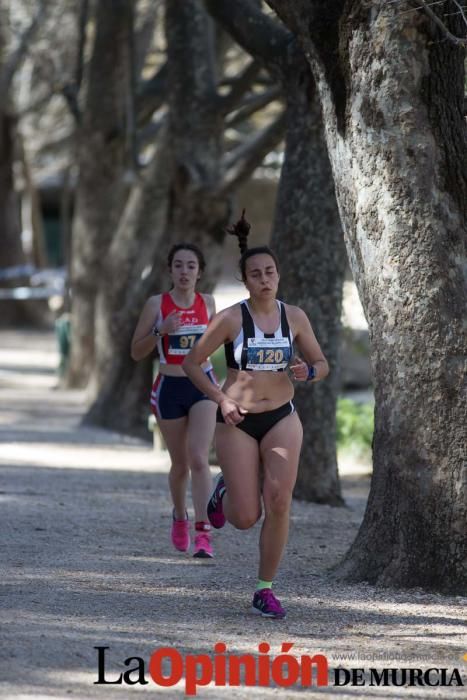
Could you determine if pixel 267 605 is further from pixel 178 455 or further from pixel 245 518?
pixel 178 455

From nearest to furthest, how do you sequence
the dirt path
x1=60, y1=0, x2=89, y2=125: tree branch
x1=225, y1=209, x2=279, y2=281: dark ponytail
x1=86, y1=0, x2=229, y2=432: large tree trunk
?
the dirt path → x1=225, y1=209, x2=279, y2=281: dark ponytail → x1=86, y1=0, x2=229, y2=432: large tree trunk → x1=60, y1=0, x2=89, y2=125: tree branch

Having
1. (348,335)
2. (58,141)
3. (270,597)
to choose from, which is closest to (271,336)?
(270,597)

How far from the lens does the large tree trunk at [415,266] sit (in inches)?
283

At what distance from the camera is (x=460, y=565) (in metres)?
7.18

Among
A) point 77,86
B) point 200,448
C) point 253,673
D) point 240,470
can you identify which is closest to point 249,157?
point 200,448

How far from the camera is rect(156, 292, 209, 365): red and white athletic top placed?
28.7 ft

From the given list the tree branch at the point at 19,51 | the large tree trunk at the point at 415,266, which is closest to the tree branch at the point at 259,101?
the large tree trunk at the point at 415,266

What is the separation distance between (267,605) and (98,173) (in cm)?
1423

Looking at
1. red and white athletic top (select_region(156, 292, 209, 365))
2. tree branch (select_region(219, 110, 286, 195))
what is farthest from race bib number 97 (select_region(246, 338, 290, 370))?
tree branch (select_region(219, 110, 286, 195))

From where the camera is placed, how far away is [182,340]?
28.7 feet

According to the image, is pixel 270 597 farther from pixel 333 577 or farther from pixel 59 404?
pixel 59 404

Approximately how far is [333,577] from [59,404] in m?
12.0

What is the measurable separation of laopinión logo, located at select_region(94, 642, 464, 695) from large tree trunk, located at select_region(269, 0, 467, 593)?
1462mm

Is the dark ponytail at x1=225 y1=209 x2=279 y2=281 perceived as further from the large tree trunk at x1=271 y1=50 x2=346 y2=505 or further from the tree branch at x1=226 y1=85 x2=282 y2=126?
the tree branch at x1=226 y1=85 x2=282 y2=126
